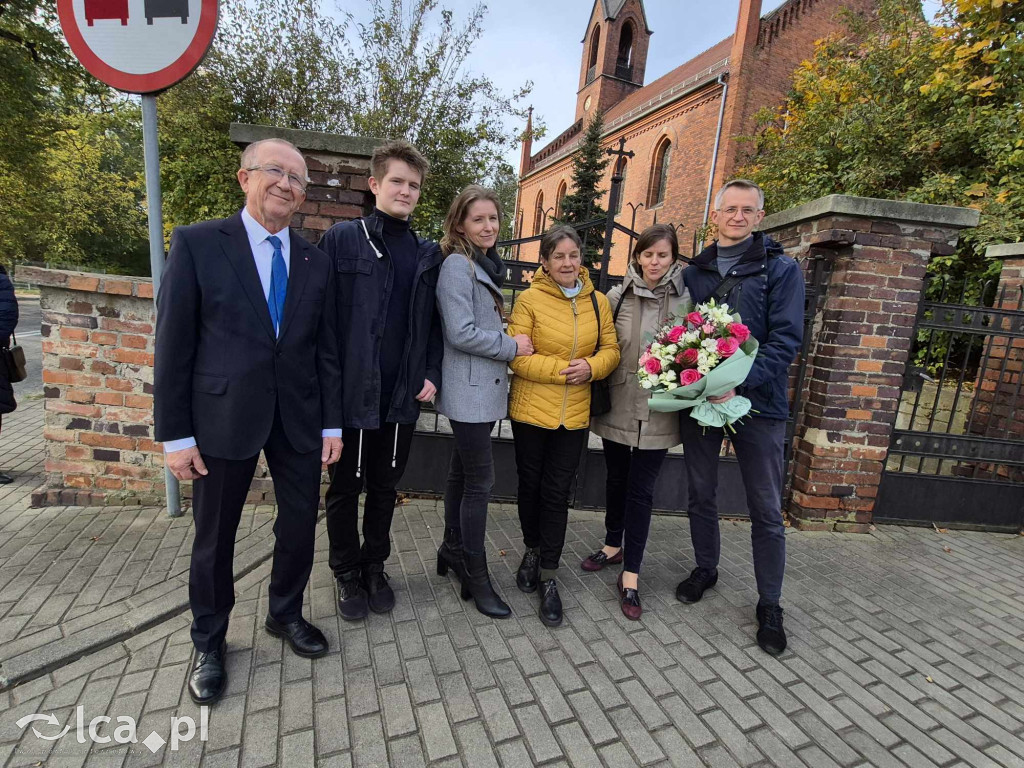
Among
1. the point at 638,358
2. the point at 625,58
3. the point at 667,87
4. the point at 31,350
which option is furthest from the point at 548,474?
the point at 625,58

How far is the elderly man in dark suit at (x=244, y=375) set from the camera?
73.4 inches

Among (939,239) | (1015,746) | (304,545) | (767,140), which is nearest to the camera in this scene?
(1015,746)

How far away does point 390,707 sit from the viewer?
206 centimetres

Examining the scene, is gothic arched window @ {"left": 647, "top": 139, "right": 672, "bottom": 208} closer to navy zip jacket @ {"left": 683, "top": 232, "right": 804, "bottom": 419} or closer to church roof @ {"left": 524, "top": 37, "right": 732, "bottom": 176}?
church roof @ {"left": 524, "top": 37, "right": 732, "bottom": 176}

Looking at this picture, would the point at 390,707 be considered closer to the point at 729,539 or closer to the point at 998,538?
the point at 729,539

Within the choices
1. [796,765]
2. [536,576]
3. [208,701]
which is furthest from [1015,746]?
[208,701]

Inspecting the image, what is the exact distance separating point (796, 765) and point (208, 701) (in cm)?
225

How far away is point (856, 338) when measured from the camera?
3.89m

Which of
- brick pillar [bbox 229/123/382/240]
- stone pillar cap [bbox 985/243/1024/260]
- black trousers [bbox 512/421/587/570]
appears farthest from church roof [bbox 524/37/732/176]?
black trousers [bbox 512/421/587/570]

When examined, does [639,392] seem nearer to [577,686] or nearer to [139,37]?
[577,686]

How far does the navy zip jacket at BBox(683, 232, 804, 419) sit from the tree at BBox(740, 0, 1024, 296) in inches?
177

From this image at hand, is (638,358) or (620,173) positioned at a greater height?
(620,173)

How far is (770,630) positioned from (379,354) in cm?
239

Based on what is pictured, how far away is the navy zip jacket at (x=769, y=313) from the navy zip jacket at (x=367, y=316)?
1.57m
